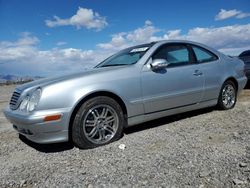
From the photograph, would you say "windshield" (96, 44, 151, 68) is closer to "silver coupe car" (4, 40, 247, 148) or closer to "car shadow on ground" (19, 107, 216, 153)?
"silver coupe car" (4, 40, 247, 148)

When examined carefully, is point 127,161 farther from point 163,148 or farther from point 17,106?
point 17,106

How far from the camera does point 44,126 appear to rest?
11.7 feet

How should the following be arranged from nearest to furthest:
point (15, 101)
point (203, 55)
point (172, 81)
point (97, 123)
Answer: point (97, 123) → point (15, 101) → point (172, 81) → point (203, 55)

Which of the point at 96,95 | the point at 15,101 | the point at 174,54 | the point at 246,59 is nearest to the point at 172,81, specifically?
the point at 174,54

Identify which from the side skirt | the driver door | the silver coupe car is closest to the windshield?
the silver coupe car

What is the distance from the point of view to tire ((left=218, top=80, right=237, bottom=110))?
222 inches

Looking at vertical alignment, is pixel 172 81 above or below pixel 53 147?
above

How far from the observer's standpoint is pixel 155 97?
442 cm

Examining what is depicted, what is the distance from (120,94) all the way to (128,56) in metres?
1.08

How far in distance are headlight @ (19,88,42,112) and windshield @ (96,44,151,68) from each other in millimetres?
1599

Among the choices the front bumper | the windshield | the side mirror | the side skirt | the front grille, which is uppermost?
the windshield

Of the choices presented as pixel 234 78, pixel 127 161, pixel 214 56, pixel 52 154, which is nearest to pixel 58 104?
pixel 52 154

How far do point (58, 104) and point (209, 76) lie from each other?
117 inches

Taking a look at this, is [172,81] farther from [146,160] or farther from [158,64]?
[146,160]
